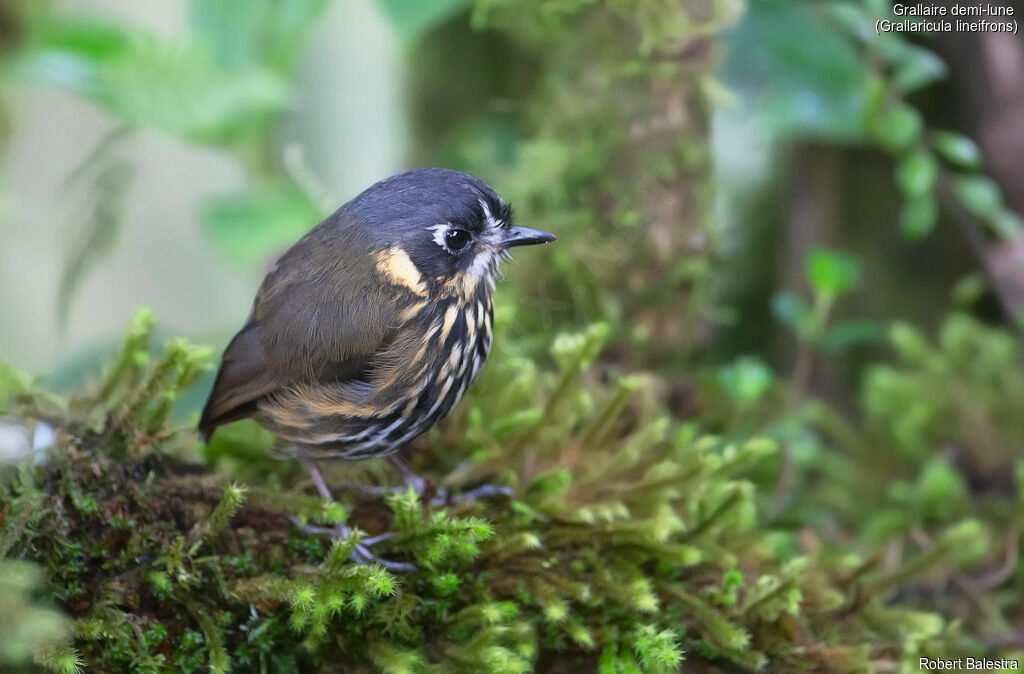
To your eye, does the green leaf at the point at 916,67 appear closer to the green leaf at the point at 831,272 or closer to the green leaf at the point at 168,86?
the green leaf at the point at 831,272

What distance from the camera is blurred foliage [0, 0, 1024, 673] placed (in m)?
1.72

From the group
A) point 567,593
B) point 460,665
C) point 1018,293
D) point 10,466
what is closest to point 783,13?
point 1018,293

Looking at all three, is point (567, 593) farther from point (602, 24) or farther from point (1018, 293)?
point (1018, 293)

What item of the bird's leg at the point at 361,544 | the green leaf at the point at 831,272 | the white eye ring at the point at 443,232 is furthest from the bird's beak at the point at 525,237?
the green leaf at the point at 831,272

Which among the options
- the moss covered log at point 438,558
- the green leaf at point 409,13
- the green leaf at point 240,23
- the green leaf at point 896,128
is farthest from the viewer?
the green leaf at point 240,23

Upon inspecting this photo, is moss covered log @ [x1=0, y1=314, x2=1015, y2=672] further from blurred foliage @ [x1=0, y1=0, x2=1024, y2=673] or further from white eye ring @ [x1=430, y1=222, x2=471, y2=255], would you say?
white eye ring @ [x1=430, y1=222, x2=471, y2=255]

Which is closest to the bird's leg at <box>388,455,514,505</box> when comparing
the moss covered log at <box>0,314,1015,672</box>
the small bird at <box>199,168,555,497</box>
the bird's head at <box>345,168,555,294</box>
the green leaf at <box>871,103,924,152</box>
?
the moss covered log at <box>0,314,1015,672</box>

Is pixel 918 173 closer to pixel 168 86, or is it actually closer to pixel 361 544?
pixel 361 544

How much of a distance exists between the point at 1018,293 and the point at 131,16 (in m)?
5.43

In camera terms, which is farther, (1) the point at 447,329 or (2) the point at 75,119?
(2) the point at 75,119

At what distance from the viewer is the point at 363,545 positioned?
1854mm

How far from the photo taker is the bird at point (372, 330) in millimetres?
1900

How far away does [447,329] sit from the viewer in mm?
1951

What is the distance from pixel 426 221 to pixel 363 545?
68 centimetres
